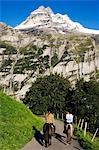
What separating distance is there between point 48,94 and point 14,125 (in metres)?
70.1

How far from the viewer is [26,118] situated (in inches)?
1394

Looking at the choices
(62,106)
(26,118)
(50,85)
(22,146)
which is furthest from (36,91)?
(22,146)

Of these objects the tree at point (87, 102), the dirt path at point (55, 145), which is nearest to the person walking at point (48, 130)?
the dirt path at point (55, 145)

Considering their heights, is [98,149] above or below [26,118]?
below

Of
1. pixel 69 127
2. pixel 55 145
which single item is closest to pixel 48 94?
pixel 55 145

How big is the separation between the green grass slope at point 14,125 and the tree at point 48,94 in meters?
56.0

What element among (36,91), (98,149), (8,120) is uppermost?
(36,91)

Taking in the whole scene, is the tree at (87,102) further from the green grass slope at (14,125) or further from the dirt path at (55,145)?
the dirt path at (55,145)

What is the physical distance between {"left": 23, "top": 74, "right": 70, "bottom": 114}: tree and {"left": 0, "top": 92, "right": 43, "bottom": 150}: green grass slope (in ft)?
184

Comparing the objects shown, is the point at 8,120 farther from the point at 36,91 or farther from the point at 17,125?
the point at 36,91

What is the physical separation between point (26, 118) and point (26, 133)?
4402 mm

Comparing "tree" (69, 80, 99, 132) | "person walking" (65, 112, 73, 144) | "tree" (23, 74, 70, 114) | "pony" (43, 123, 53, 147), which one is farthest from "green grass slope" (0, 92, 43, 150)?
"tree" (23, 74, 70, 114)

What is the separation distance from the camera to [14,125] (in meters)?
31.6

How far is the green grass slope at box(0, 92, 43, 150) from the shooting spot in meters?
28.3
